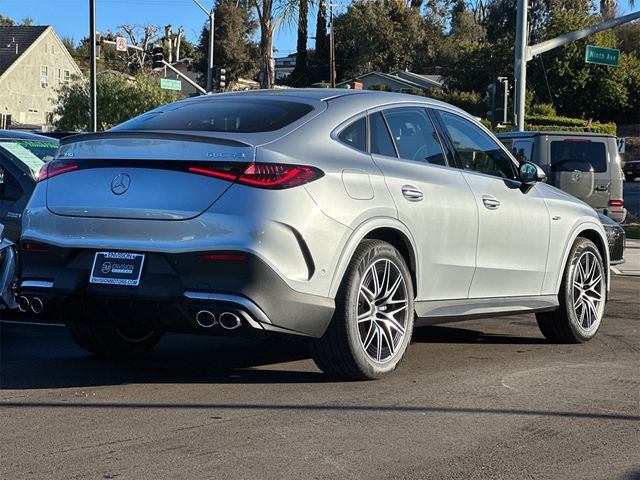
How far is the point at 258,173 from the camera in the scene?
18.1 ft

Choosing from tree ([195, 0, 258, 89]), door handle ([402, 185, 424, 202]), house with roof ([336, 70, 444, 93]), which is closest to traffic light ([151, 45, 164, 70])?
door handle ([402, 185, 424, 202])

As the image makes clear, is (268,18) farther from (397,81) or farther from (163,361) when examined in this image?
(397,81)

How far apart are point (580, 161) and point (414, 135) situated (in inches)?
413

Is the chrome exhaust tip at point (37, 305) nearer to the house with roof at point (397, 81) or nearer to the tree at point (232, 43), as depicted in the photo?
the house with roof at point (397, 81)

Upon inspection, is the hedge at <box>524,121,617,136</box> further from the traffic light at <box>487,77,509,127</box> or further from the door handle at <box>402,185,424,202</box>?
the door handle at <box>402,185,424,202</box>

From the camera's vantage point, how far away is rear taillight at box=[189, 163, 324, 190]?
5.51 metres

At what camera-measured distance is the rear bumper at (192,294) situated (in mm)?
5438

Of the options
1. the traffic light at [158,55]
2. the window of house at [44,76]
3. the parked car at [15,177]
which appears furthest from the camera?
the window of house at [44,76]

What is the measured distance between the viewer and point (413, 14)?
279 feet

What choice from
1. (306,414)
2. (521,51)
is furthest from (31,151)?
(521,51)

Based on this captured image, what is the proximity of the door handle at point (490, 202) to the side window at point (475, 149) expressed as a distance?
9.6 inches

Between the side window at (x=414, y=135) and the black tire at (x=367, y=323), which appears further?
the side window at (x=414, y=135)

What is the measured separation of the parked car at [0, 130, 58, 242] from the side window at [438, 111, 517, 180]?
12.0 ft

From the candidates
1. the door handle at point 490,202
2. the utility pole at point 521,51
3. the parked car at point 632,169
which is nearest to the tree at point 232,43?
the parked car at point 632,169
